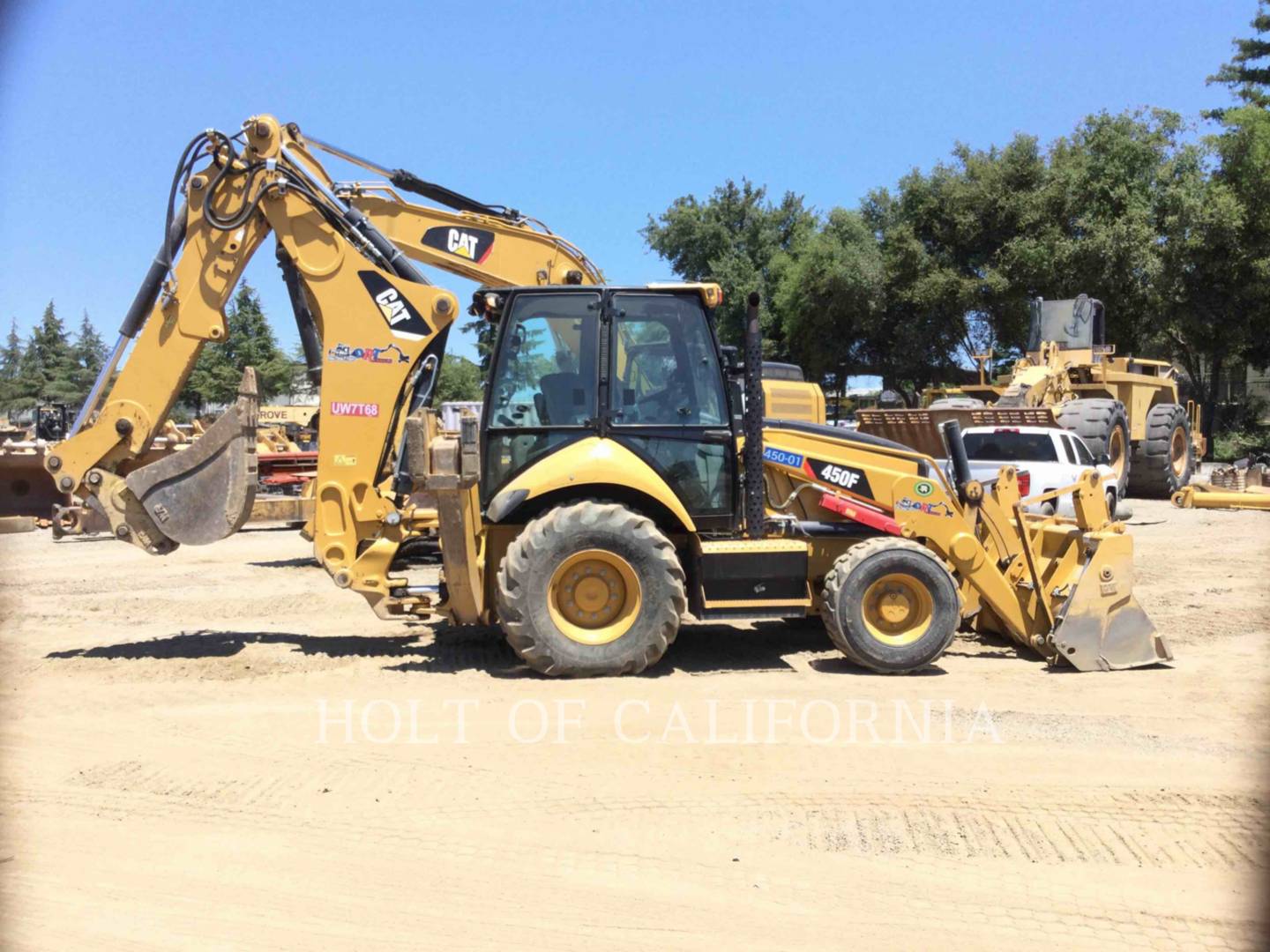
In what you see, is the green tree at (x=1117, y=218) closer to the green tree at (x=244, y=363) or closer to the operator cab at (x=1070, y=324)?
the operator cab at (x=1070, y=324)

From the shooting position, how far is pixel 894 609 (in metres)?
7.20

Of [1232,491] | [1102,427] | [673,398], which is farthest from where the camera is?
[1232,491]

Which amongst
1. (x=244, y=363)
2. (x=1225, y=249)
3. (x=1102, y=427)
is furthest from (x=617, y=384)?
(x=244, y=363)

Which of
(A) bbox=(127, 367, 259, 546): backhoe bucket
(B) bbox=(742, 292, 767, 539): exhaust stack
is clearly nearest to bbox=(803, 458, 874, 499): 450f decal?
(B) bbox=(742, 292, 767, 539): exhaust stack

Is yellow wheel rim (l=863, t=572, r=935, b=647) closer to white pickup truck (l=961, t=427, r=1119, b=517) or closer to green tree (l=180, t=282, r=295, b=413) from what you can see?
white pickup truck (l=961, t=427, r=1119, b=517)

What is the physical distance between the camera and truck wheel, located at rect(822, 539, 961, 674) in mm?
7062

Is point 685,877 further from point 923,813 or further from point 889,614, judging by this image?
point 889,614

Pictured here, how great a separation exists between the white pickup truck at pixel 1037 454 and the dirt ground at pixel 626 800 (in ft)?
20.2

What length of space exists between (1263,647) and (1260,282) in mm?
23831

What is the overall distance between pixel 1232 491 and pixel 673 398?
15251mm

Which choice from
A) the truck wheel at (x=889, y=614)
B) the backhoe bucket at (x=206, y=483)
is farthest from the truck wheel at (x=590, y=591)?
the backhoe bucket at (x=206, y=483)

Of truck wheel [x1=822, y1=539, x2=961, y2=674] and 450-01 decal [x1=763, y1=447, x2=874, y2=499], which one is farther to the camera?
450-01 decal [x1=763, y1=447, x2=874, y2=499]

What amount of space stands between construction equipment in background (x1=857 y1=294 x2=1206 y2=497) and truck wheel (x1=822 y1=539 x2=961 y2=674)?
10.4m

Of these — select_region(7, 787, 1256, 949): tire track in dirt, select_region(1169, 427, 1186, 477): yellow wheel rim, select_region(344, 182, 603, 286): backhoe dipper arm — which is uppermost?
select_region(344, 182, 603, 286): backhoe dipper arm
